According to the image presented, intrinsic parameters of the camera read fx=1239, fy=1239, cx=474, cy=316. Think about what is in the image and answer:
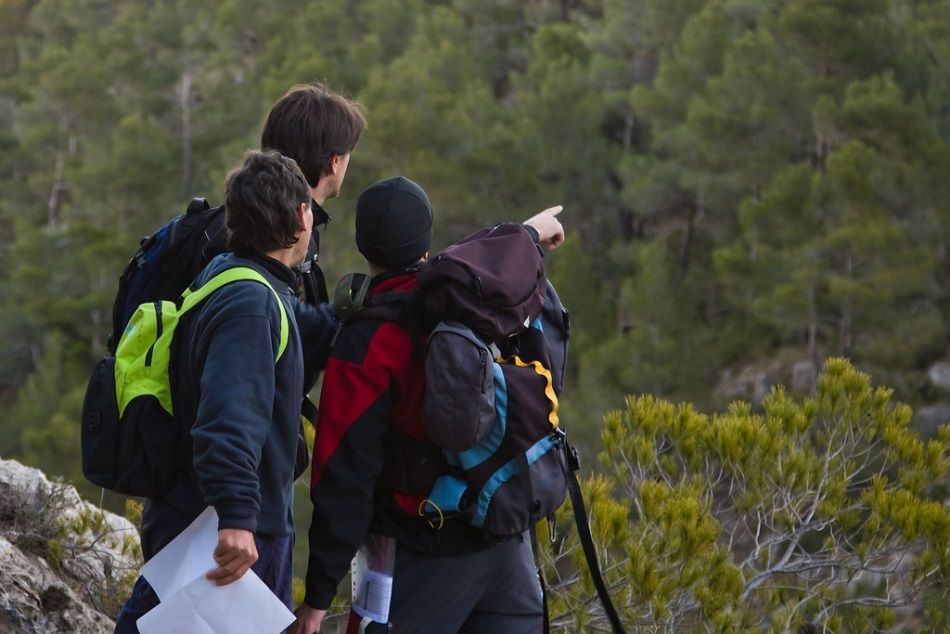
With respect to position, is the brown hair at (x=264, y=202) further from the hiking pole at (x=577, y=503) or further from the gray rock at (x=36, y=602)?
the gray rock at (x=36, y=602)

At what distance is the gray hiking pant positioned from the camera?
1.89m

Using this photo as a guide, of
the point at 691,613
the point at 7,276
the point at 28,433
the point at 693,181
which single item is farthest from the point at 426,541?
the point at 7,276

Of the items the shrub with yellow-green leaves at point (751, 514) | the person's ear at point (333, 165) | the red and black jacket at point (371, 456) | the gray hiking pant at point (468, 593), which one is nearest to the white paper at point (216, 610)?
the red and black jacket at point (371, 456)

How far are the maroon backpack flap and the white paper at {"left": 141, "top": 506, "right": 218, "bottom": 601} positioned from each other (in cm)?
45

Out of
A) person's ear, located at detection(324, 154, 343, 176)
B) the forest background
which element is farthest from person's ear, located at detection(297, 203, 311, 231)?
the forest background

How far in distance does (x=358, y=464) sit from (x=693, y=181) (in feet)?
37.6

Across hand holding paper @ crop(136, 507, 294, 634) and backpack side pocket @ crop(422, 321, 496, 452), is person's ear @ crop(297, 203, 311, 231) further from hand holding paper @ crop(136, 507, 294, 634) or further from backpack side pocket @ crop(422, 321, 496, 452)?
hand holding paper @ crop(136, 507, 294, 634)

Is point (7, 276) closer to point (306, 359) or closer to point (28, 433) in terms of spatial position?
point (28, 433)

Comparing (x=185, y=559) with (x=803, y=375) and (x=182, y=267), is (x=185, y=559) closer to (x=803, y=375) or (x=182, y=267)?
(x=182, y=267)

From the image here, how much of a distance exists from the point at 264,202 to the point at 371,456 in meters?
0.41

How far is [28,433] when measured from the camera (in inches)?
554

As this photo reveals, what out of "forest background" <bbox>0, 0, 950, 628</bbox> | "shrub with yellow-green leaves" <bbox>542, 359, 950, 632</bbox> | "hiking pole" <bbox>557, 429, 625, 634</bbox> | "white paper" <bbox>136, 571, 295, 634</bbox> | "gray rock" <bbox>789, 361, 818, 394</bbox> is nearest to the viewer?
"white paper" <bbox>136, 571, 295, 634</bbox>

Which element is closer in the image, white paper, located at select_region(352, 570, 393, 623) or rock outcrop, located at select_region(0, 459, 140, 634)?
white paper, located at select_region(352, 570, 393, 623)

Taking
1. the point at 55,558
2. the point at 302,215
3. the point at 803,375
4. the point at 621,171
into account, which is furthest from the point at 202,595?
the point at 621,171
